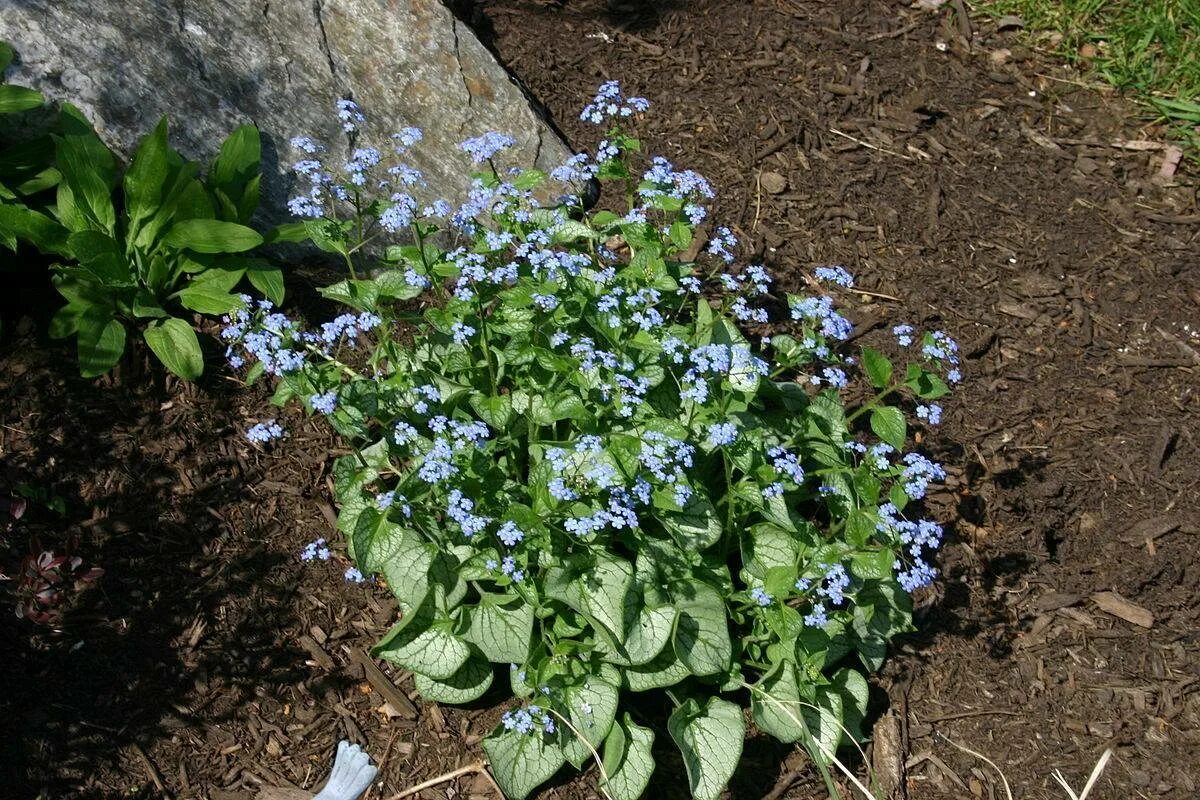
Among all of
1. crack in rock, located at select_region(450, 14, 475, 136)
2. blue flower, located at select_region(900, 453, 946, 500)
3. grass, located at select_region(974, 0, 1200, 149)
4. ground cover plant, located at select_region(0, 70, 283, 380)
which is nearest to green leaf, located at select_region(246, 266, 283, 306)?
ground cover plant, located at select_region(0, 70, 283, 380)

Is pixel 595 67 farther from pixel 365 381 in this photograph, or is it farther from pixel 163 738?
pixel 163 738

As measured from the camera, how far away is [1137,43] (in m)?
6.30

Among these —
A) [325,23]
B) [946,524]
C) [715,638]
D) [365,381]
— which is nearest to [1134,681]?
[946,524]

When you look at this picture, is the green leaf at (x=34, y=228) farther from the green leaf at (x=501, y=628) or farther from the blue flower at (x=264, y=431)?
the green leaf at (x=501, y=628)

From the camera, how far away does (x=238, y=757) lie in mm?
3566

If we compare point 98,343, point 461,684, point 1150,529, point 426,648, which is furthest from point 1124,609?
point 98,343

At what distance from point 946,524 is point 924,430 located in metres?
0.47

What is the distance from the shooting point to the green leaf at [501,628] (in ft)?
11.3

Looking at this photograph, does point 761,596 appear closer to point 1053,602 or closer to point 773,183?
point 1053,602

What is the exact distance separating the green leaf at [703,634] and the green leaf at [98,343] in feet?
7.30

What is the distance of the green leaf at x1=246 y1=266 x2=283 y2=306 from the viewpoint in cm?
420

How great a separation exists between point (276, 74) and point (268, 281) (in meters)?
1.06

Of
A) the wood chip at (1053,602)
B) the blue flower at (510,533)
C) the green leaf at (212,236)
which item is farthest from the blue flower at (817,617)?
the green leaf at (212,236)

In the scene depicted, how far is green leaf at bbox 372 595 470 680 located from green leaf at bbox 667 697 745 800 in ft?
2.32
